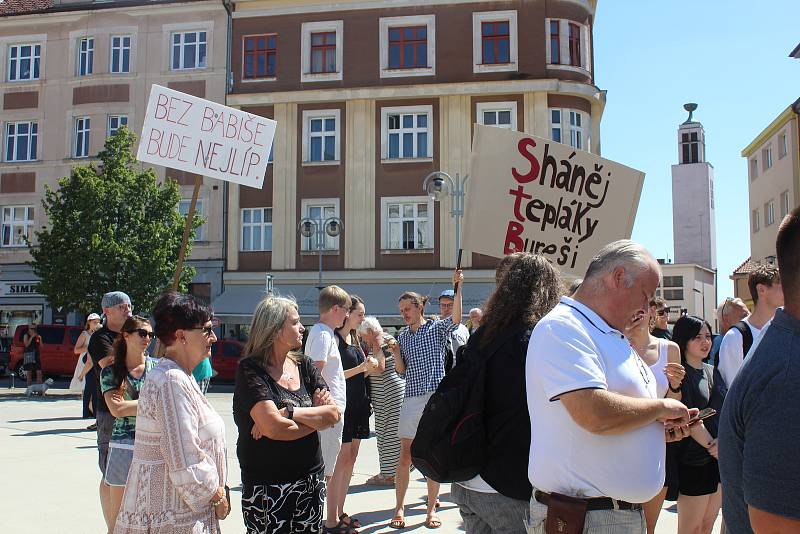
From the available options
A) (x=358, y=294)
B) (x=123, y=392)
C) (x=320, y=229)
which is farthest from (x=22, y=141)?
(x=123, y=392)

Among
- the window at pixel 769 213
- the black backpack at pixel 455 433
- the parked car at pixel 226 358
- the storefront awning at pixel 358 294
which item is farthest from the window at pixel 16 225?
the window at pixel 769 213

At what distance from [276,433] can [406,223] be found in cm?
2567

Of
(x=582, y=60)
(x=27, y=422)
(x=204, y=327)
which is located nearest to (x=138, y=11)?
(x=582, y=60)

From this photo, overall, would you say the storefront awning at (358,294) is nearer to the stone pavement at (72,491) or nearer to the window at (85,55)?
the window at (85,55)

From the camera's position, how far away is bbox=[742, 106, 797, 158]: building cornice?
4103 cm

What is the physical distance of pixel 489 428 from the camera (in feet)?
11.4

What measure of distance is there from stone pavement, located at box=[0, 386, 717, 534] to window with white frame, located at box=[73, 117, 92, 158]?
66.8 feet

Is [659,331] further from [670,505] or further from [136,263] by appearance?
[136,263]

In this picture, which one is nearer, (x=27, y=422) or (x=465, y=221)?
(x=465, y=221)

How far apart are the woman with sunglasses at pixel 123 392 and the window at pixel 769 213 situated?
45556 millimetres

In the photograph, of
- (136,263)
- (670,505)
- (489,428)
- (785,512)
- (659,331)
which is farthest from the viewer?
(136,263)

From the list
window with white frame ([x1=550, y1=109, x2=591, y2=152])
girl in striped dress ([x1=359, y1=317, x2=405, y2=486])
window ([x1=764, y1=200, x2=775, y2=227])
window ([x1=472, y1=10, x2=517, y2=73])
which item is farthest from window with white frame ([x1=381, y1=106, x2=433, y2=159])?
window ([x1=764, y1=200, x2=775, y2=227])

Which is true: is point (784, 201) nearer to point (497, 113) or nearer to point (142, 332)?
point (497, 113)

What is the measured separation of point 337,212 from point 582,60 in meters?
10.9
